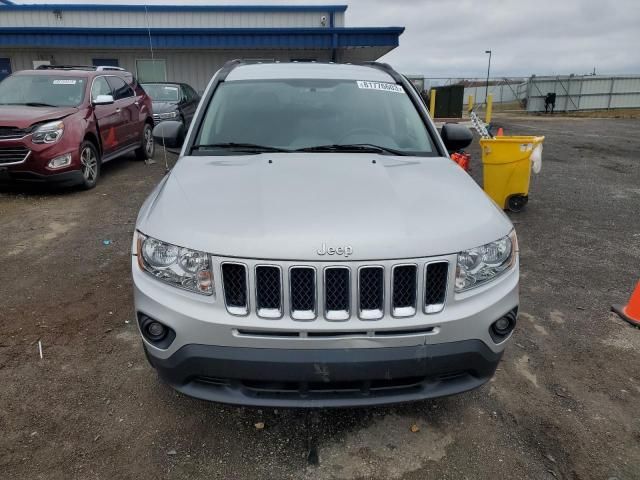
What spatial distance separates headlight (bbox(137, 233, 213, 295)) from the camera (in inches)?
85.4

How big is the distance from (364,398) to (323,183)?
1099 millimetres

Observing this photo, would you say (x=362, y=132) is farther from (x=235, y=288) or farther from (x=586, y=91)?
(x=586, y=91)

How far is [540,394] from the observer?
9.71 feet

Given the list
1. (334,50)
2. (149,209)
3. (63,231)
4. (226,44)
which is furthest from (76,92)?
(334,50)

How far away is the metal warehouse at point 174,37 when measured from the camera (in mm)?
17938

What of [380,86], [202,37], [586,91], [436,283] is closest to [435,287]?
[436,283]

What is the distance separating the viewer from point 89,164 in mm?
7848

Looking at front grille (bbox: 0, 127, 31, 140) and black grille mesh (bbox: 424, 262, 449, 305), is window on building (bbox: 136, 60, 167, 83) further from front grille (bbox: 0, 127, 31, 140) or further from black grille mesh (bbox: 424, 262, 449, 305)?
black grille mesh (bbox: 424, 262, 449, 305)

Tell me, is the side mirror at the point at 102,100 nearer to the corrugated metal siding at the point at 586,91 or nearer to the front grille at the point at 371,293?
the front grille at the point at 371,293

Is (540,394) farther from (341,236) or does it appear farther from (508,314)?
(341,236)

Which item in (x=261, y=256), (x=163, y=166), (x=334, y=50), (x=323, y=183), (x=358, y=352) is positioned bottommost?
(x=163, y=166)

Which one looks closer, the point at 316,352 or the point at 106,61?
the point at 316,352

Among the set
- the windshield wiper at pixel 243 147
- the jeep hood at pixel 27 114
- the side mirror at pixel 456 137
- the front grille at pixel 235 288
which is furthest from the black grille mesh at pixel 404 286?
the jeep hood at pixel 27 114

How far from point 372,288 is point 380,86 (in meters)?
2.19
